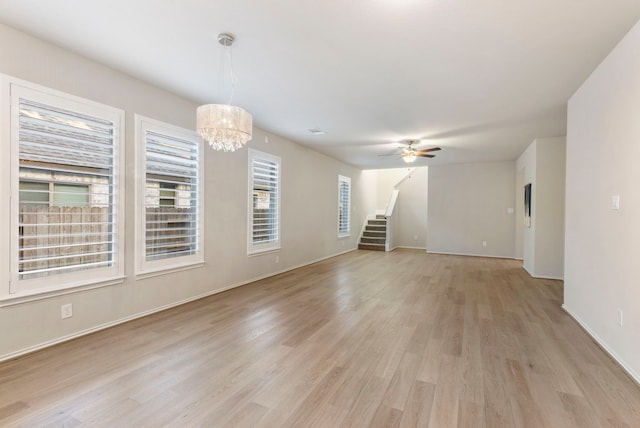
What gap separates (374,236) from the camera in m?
10.1

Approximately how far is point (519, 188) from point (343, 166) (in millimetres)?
4617

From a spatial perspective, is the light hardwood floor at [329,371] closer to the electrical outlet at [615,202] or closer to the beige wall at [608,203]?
the beige wall at [608,203]

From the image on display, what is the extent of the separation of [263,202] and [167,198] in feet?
6.45

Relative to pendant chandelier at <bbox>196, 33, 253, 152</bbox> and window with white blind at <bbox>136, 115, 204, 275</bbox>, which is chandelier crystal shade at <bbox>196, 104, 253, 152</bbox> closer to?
pendant chandelier at <bbox>196, 33, 253, 152</bbox>

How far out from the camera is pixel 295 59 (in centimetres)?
292

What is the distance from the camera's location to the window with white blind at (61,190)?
2564mm

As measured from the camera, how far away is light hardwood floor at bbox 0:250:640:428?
6.19 ft

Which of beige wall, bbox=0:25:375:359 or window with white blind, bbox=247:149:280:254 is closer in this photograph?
beige wall, bbox=0:25:375:359

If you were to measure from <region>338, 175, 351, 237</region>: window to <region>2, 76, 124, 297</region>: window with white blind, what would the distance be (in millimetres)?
6051

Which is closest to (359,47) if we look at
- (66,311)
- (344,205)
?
(66,311)

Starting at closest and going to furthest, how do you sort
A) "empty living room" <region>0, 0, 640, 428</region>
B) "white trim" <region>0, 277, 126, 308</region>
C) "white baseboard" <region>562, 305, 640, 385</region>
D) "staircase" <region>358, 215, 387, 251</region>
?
1. "empty living room" <region>0, 0, 640, 428</region>
2. "white baseboard" <region>562, 305, 640, 385</region>
3. "white trim" <region>0, 277, 126, 308</region>
4. "staircase" <region>358, 215, 387, 251</region>

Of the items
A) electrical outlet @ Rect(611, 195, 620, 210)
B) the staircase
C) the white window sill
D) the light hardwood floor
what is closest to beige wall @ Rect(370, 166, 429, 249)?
the staircase

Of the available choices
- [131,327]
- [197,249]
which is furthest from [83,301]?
[197,249]

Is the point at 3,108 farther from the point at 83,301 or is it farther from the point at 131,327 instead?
the point at 131,327
